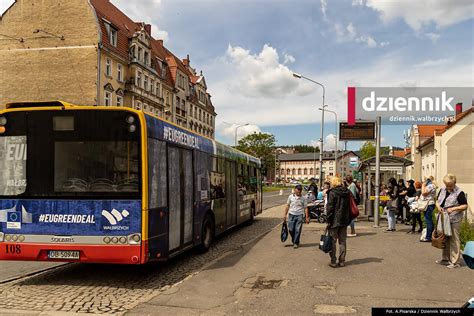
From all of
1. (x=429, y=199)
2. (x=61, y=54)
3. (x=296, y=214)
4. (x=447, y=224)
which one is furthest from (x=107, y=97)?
(x=447, y=224)

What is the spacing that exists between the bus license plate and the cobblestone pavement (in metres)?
0.54

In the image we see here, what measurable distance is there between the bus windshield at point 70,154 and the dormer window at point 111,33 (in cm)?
3471

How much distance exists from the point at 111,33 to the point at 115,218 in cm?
3686

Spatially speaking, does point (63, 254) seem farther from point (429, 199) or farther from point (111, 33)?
point (111, 33)

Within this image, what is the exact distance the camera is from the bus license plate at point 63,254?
22.6ft

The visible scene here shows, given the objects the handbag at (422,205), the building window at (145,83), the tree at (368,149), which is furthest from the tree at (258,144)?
the handbag at (422,205)

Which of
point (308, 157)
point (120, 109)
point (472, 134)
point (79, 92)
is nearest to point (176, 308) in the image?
point (120, 109)

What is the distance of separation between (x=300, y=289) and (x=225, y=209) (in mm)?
6073

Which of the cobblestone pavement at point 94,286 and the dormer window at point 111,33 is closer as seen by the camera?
the cobblestone pavement at point 94,286

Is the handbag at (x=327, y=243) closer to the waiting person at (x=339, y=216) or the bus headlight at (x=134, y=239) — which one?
the waiting person at (x=339, y=216)

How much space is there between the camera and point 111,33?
131 ft

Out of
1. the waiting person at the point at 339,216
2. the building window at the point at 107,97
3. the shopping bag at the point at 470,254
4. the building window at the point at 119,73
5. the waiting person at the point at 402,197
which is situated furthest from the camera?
the building window at the point at 119,73

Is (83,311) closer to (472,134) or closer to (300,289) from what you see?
(300,289)

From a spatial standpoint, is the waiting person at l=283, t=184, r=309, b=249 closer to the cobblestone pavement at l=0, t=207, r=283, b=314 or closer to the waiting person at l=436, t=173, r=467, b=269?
the cobblestone pavement at l=0, t=207, r=283, b=314
